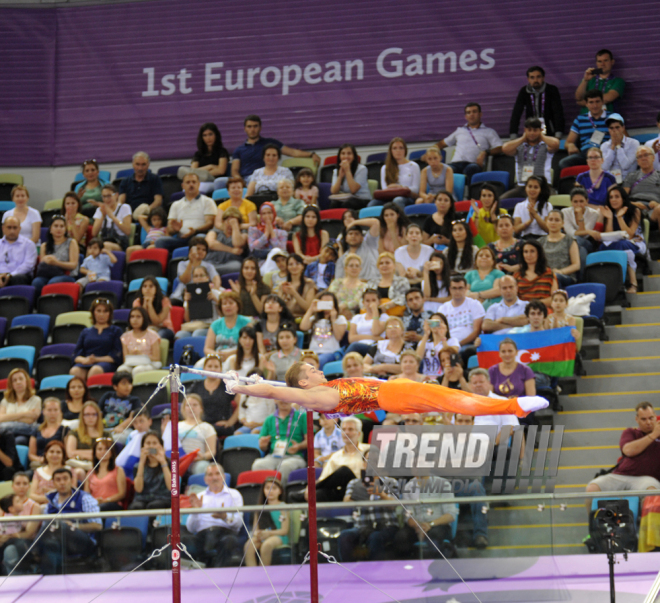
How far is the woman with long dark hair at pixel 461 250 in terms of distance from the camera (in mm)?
8383

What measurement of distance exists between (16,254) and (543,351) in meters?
5.71

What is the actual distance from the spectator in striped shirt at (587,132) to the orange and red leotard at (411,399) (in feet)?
17.6

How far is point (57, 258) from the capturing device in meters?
9.84

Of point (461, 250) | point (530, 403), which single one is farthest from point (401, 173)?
point (530, 403)

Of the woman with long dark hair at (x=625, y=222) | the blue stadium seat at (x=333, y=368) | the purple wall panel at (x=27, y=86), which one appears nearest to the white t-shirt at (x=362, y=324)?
the blue stadium seat at (x=333, y=368)

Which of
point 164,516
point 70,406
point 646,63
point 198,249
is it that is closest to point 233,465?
point 164,516

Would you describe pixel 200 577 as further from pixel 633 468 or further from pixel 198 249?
pixel 198 249

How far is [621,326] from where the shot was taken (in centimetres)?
810

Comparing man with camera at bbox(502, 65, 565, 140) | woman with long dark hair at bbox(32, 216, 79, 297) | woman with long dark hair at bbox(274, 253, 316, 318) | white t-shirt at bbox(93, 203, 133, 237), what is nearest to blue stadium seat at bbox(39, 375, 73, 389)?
woman with long dark hair at bbox(32, 216, 79, 297)

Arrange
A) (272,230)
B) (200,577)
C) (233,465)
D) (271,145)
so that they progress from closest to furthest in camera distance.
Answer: (200,577), (233,465), (272,230), (271,145)

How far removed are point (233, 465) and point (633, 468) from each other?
287cm

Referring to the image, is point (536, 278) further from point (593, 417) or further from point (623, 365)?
point (593, 417)

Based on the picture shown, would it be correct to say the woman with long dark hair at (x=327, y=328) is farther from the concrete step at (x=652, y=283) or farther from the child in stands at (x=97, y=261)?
the concrete step at (x=652, y=283)

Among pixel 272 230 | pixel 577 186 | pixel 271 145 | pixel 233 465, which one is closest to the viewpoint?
pixel 233 465
